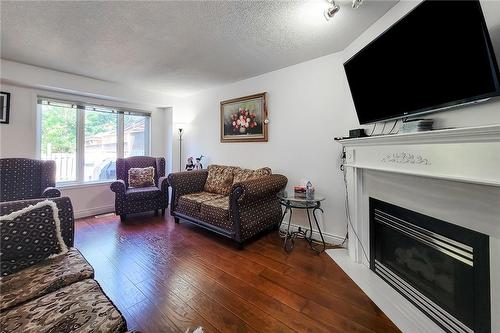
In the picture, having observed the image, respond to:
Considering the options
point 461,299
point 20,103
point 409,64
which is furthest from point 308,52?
point 20,103

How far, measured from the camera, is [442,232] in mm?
1365

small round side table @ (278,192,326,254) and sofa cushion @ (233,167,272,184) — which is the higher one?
sofa cushion @ (233,167,272,184)

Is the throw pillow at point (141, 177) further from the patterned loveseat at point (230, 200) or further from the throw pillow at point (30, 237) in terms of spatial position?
the throw pillow at point (30, 237)

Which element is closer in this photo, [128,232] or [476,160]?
[476,160]

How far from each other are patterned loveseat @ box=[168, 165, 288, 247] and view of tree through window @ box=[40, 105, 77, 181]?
1927mm

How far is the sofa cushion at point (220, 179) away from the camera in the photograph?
320 centimetres

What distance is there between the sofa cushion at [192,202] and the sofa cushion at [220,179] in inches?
4.7

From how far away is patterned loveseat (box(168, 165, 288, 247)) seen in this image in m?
2.38

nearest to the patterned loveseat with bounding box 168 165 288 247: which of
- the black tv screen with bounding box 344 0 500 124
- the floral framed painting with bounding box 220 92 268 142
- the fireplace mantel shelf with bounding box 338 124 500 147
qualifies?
the floral framed painting with bounding box 220 92 268 142

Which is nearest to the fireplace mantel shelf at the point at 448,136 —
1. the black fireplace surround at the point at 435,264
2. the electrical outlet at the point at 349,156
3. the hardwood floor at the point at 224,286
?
the electrical outlet at the point at 349,156

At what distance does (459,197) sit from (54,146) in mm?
4931

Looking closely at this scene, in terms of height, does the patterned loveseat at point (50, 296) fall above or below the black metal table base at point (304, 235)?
above

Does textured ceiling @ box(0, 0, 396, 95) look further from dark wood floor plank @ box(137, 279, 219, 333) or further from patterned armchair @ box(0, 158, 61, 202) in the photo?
dark wood floor plank @ box(137, 279, 219, 333)

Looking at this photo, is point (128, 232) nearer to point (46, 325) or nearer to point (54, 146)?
point (54, 146)
